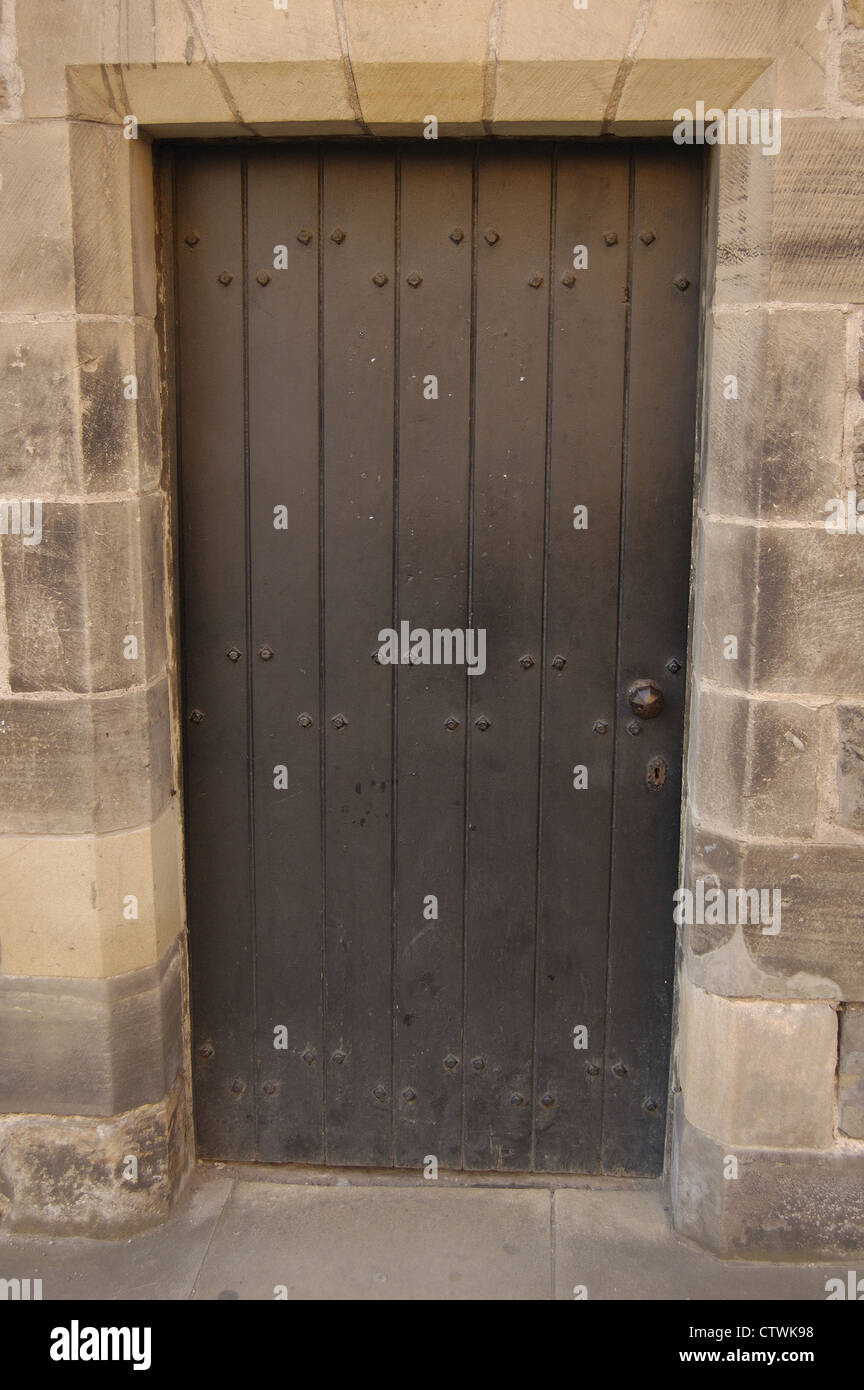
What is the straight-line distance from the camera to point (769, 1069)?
2.85 m

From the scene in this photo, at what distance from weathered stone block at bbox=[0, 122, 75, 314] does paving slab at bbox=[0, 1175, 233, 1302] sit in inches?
85.7

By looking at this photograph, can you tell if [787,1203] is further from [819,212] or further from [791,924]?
[819,212]

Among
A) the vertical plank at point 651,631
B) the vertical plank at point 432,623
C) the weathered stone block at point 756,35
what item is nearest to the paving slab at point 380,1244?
the vertical plank at point 432,623

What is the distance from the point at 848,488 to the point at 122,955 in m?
1.96

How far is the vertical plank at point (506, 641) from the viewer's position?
9.36 ft

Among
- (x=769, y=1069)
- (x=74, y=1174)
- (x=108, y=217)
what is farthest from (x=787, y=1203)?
(x=108, y=217)

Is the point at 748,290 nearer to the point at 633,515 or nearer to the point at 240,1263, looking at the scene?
the point at 633,515

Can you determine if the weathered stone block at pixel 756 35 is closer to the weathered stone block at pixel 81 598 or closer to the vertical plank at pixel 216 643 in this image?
the vertical plank at pixel 216 643

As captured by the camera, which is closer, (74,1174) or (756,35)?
(756,35)

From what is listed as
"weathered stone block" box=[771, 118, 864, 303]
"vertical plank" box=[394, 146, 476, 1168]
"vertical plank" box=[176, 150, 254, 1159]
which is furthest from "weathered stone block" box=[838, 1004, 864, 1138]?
"weathered stone block" box=[771, 118, 864, 303]

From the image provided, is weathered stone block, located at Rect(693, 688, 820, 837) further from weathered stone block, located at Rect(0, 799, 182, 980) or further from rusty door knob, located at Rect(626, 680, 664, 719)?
weathered stone block, located at Rect(0, 799, 182, 980)

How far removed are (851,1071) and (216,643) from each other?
1.81 metres

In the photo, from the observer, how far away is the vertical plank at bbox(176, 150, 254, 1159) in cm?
291

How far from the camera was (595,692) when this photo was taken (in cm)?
301
